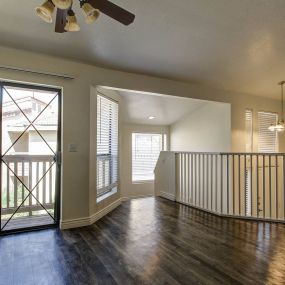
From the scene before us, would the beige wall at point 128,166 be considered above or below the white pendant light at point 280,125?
below

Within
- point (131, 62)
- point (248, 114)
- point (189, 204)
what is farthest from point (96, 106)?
point (248, 114)

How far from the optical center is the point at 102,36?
2930mm

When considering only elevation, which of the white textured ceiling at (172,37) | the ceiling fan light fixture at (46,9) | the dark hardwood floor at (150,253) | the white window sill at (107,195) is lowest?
the dark hardwood floor at (150,253)

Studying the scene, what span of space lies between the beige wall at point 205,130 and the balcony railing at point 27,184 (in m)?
3.82

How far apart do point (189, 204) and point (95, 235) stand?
2.22 meters

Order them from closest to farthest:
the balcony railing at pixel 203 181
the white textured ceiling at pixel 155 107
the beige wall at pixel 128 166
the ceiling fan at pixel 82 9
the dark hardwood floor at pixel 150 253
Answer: the ceiling fan at pixel 82 9, the dark hardwood floor at pixel 150 253, the balcony railing at pixel 203 181, the white textured ceiling at pixel 155 107, the beige wall at pixel 128 166

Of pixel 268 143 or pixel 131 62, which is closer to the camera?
pixel 131 62

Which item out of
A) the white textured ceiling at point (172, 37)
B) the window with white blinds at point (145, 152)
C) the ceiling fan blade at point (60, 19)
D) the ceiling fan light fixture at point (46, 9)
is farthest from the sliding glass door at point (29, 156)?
the window with white blinds at point (145, 152)

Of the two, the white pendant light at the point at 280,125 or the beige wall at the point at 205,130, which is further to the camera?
the beige wall at the point at 205,130

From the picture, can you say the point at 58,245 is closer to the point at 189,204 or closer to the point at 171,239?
the point at 171,239

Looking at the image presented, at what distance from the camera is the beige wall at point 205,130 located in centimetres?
528

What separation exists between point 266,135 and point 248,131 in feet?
2.36

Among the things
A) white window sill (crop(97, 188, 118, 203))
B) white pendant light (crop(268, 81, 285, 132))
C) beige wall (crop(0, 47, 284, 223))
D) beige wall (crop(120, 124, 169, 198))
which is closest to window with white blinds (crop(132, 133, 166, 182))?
beige wall (crop(120, 124, 169, 198))

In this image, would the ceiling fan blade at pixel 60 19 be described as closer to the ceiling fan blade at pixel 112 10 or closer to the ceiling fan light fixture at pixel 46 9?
the ceiling fan light fixture at pixel 46 9
